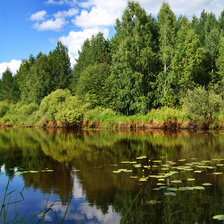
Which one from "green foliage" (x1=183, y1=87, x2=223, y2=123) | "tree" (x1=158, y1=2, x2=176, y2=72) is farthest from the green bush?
"green foliage" (x1=183, y1=87, x2=223, y2=123)

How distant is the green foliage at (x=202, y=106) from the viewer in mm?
25625

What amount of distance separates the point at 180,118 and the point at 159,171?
20146 mm

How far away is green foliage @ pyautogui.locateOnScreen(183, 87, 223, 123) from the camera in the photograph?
25625 mm

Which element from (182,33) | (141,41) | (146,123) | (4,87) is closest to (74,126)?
(146,123)

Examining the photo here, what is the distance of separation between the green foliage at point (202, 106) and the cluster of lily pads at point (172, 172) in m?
15.6

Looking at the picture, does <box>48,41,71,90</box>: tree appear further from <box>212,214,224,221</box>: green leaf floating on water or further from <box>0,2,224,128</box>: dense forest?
<box>212,214,224,221</box>: green leaf floating on water

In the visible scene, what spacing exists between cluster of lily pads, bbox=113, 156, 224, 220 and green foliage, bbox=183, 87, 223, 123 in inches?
614

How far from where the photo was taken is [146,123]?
31406mm

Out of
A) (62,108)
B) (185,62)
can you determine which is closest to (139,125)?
(185,62)

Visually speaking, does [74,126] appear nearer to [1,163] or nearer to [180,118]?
[180,118]

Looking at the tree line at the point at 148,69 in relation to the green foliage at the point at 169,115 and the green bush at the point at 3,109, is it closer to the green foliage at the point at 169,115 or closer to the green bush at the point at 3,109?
the green foliage at the point at 169,115

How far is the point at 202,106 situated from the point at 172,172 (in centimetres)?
1854

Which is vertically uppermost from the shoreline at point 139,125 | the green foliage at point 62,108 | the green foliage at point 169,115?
the green foliage at point 62,108

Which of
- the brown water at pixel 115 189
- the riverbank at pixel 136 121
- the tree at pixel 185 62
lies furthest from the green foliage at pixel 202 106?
the brown water at pixel 115 189
